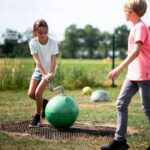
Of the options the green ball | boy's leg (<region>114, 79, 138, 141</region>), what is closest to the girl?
the green ball

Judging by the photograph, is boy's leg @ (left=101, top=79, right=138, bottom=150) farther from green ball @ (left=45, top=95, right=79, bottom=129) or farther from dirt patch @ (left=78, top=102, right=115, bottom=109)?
dirt patch @ (left=78, top=102, right=115, bottom=109)

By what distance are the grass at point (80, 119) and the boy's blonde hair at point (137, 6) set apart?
189 centimetres

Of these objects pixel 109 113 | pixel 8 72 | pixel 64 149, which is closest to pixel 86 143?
pixel 64 149

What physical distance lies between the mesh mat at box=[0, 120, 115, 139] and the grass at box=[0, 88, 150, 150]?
32cm

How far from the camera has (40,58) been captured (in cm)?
780

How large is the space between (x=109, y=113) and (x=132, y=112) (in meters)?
0.63

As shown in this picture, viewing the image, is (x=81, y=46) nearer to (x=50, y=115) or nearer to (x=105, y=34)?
(x=105, y=34)

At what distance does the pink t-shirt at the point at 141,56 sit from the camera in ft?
18.2

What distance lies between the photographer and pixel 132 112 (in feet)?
31.6

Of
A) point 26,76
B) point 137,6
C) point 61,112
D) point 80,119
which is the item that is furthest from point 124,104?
point 26,76

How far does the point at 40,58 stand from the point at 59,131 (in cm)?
142

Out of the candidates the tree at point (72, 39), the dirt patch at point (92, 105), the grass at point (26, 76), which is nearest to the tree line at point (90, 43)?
the tree at point (72, 39)

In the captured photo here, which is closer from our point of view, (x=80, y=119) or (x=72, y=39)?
(x=80, y=119)

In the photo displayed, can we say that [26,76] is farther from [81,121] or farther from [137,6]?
[137,6]
